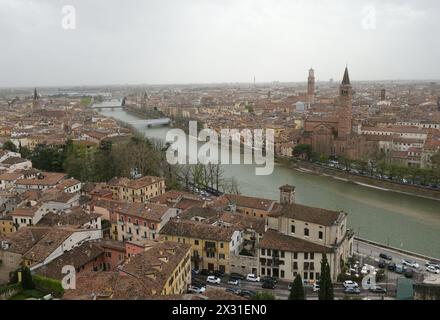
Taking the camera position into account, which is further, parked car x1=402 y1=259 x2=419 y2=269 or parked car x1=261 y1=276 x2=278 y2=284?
parked car x1=402 y1=259 x2=419 y2=269

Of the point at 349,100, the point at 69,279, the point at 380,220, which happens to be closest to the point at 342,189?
the point at 380,220

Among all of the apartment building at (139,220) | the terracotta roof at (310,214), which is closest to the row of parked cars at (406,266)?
the terracotta roof at (310,214)

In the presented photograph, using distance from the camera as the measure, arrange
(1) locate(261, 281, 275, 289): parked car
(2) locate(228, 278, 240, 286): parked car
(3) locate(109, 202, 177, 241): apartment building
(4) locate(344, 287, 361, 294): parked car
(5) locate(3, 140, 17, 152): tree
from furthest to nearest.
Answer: (5) locate(3, 140, 17, 152): tree → (3) locate(109, 202, 177, 241): apartment building → (2) locate(228, 278, 240, 286): parked car → (1) locate(261, 281, 275, 289): parked car → (4) locate(344, 287, 361, 294): parked car

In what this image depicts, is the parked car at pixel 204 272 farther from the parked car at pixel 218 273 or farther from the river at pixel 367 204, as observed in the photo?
the river at pixel 367 204

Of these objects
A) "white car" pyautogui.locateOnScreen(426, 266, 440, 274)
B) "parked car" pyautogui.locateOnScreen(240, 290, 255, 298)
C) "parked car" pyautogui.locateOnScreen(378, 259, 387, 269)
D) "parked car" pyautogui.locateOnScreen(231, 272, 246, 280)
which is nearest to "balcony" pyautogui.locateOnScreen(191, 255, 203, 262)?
"parked car" pyautogui.locateOnScreen(231, 272, 246, 280)

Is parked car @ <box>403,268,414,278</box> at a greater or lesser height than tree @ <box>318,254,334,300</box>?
lesser

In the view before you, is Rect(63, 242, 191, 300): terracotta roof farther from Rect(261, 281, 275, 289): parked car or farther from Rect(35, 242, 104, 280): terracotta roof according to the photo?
Rect(261, 281, 275, 289): parked car
